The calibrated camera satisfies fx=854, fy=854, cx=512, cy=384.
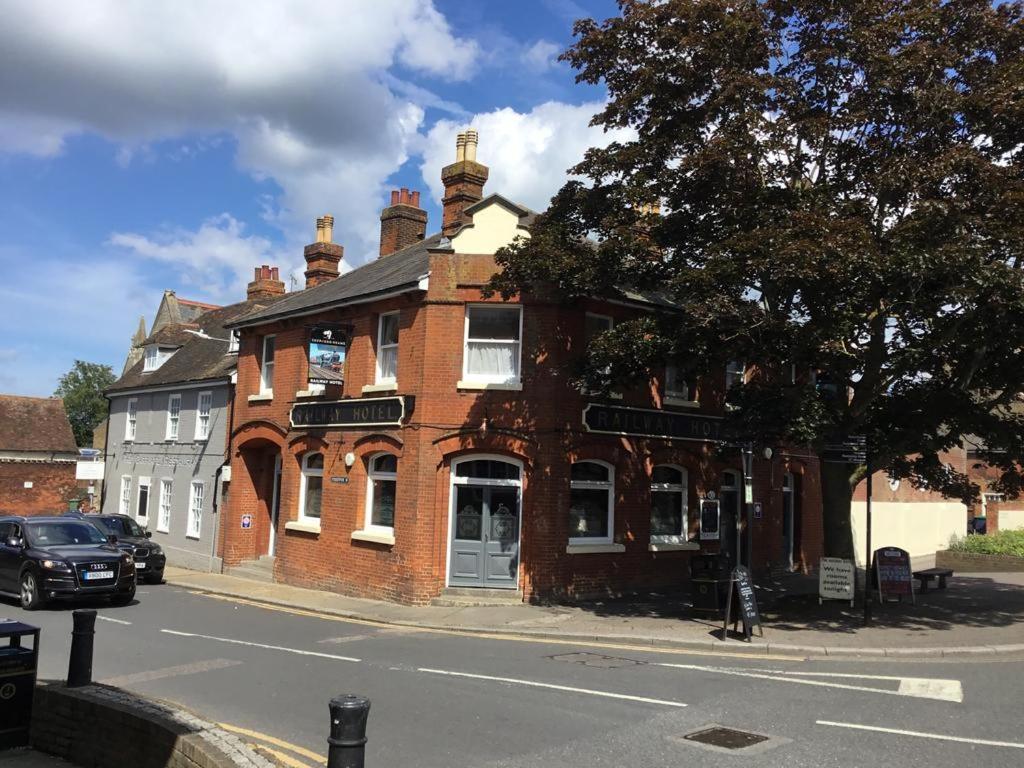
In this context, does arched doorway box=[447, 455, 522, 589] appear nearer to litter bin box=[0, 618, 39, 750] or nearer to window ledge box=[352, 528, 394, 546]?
window ledge box=[352, 528, 394, 546]

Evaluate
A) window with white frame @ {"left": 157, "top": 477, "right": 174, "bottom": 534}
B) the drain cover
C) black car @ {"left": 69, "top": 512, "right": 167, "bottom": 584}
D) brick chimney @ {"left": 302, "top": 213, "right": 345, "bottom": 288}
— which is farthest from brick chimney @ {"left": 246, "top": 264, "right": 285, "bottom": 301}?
the drain cover

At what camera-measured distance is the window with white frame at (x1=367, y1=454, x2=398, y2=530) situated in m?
18.8

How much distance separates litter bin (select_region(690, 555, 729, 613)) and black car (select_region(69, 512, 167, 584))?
13.4 metres

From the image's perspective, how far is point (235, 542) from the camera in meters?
23.6

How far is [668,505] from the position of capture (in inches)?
789

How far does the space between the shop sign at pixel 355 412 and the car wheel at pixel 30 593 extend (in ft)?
22.2

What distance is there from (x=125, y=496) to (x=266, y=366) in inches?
414

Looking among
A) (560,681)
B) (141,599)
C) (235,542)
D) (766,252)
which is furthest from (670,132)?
(235,542)

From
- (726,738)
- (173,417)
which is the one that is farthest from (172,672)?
(173,417)

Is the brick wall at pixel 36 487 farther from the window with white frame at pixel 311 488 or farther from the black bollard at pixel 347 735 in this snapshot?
the black bollard at pixel 347 735

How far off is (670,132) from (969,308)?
5.64 meters

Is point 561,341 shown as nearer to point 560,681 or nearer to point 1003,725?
point 560,681

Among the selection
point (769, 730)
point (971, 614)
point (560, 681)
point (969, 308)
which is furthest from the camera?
point (971, 614)

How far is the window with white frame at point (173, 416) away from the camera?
27.8 m
